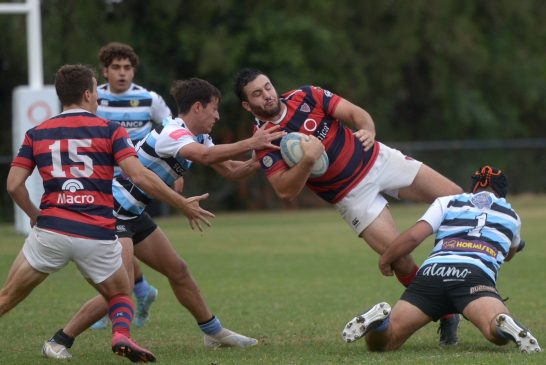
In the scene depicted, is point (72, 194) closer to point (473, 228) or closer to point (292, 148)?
point (292, 148)

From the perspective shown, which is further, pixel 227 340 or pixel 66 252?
pixel 227 340

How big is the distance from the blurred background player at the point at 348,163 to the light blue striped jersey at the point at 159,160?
512 millimetres

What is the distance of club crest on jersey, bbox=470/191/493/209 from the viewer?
7.09 metres

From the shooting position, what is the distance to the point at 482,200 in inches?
279

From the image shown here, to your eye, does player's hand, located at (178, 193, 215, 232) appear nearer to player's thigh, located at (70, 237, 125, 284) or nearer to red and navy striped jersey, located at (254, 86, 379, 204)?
player's thigh, located at (70, 237, 125, 284)

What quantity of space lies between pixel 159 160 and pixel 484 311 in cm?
241

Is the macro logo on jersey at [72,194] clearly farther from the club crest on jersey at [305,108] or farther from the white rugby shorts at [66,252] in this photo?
the club crest on jersey at [305,108]

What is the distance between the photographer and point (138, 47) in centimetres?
2709

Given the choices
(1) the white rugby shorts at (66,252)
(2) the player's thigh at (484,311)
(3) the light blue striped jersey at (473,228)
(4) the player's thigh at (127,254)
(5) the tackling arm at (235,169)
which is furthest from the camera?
(5) the tackling arm at (235,169)

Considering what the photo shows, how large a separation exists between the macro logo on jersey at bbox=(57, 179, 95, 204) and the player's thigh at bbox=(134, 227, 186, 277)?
4.72 feet

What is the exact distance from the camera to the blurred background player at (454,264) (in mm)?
6699

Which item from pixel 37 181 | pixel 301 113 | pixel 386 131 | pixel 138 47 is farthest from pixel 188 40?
pixel 301 113

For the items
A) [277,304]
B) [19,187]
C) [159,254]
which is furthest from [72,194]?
[277,304]

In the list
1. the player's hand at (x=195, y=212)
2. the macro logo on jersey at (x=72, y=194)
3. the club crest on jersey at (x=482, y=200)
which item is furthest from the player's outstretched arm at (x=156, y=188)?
the club crest on jersey at (x=482, y=200)
